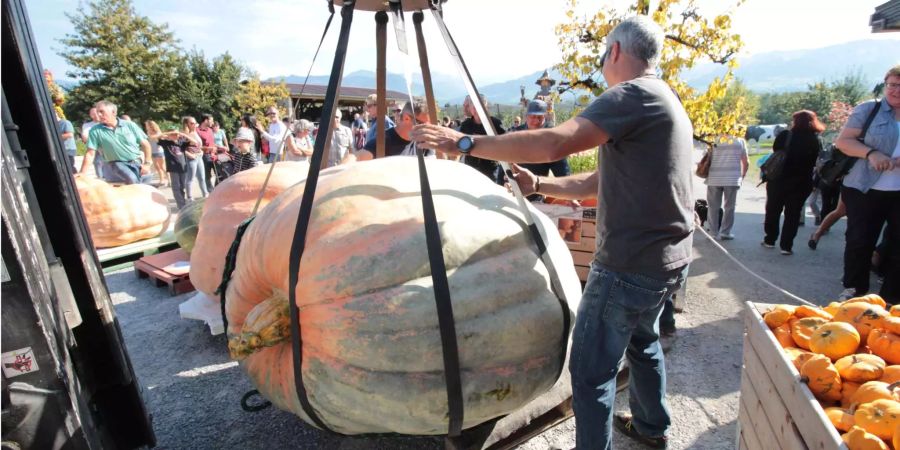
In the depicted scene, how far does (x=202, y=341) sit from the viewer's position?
3746mm

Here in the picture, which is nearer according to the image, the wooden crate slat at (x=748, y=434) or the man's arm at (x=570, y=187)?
the wooden crate slat at (x=748, y=434)

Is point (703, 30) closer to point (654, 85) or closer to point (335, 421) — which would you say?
point (654, 85)

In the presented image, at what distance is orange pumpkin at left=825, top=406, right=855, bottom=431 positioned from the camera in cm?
150

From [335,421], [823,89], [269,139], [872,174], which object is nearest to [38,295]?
[335,421]

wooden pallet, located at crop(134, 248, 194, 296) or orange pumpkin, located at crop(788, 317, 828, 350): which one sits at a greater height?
orange pumpkin, located at crop(788, 317, 828, 350)

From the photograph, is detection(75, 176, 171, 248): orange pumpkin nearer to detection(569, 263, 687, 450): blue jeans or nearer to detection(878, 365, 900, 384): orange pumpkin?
detection(569, 263, 687, 450): blue jeans

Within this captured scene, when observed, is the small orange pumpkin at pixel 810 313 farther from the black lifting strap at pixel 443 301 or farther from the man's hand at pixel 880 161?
the man's hand at pixel 880 161

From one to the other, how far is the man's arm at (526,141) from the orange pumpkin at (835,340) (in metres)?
1.16

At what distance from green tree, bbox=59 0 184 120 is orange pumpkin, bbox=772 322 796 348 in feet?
118

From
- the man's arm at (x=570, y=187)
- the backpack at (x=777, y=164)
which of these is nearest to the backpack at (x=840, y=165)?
the backpack at (x=777, y=164)

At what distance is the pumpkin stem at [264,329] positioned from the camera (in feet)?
6.11

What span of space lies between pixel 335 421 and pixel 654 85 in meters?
1.81

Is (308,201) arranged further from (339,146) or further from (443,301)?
(339,146)

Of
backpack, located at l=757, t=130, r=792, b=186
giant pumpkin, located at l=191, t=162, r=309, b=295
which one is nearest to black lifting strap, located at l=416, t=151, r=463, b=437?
giant pumpkin, located at l=191, t=162, r=309, b=295
